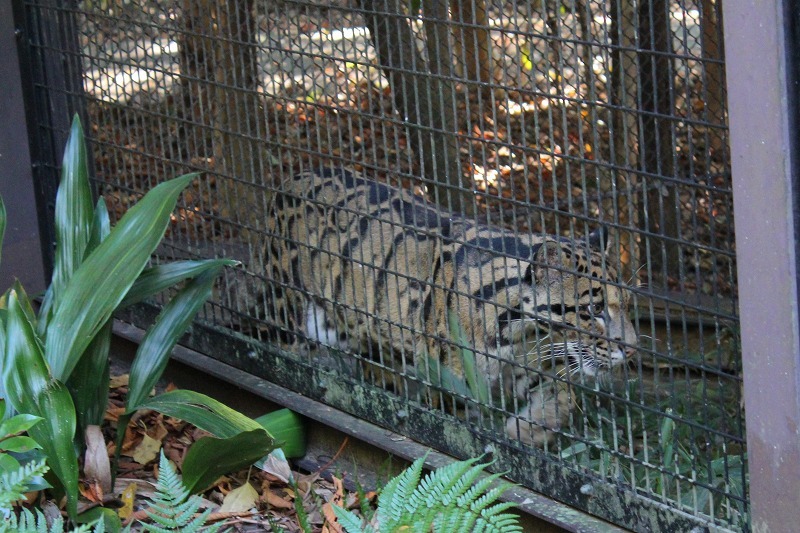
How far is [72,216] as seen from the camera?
4.18 meters

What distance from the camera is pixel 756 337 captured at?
274 cm

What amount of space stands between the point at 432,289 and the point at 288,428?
0.88m

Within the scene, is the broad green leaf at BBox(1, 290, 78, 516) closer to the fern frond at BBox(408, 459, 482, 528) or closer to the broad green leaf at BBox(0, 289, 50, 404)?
the broad green leaf at BBox(0, 289, 50, 404)

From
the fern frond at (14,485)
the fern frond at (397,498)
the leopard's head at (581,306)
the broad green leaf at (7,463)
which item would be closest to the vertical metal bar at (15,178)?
the broad green leaf at (7,463)

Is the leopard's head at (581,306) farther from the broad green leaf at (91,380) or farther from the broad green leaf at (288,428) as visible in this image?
the broad green leaf at (91,380)

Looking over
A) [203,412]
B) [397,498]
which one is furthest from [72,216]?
[397,498]

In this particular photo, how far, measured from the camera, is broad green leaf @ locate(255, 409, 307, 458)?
14.3 ft

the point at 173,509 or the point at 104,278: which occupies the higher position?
the point at 104,278

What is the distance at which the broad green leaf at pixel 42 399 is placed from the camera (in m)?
3.54

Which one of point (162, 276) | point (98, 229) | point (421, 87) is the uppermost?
point (421, 87)

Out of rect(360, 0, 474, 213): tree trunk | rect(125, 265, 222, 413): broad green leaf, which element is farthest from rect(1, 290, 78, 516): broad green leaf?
rect(360, 0, 474, 213): tree trunk

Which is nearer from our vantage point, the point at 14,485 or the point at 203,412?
the point at 14,485

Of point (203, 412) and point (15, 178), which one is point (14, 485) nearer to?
point (203, 412)

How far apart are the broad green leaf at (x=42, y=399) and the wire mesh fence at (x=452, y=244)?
110 cm
